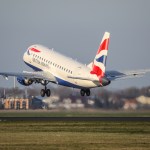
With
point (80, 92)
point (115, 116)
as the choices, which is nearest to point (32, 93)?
point (80, 92)

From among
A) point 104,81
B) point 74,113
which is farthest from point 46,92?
point 104,81

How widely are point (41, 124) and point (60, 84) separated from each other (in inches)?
1163

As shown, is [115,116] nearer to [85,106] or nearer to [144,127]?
[85,106]

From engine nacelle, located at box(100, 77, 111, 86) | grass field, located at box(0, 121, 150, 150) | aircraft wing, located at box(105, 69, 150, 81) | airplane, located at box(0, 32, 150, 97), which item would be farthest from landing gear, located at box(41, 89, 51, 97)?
grass field, located at box(0, 121, 150, 150)

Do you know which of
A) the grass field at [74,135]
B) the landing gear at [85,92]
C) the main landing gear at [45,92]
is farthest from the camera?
the main landing gear at [45,92]

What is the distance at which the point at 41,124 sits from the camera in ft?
305

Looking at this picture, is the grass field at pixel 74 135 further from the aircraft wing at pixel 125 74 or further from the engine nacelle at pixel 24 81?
the engine nacelle at pixel 24 81

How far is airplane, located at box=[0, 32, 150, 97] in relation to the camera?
10819cm

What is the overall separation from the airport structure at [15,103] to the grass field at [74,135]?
30423 mm

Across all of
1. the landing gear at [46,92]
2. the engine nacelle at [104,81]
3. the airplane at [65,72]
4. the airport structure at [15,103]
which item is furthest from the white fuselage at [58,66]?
the airport structure at [15,103]

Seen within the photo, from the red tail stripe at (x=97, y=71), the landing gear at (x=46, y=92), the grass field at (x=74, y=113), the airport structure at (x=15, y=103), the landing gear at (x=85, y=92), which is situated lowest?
the grass field at (x=74, y=113)

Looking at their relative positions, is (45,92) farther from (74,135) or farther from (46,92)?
(74,135)

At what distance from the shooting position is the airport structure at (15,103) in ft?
414

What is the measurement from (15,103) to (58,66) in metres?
10.8
